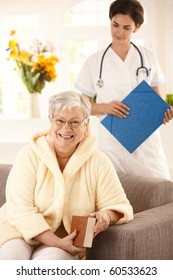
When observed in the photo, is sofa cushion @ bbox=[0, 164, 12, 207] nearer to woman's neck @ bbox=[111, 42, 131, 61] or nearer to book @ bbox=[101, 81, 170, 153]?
book @ bbox=[101, 81, 170, 153]

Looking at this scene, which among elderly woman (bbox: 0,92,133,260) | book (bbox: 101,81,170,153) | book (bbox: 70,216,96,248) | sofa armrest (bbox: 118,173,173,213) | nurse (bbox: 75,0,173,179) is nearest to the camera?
book (bbox: 70,216,96,248)

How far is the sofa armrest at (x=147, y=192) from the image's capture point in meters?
Result: 2.56

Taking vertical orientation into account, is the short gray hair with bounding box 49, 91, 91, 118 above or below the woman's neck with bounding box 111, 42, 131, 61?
below

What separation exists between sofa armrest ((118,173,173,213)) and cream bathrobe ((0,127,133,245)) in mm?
312

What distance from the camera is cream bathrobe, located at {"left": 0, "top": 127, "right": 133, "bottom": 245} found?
2.23m

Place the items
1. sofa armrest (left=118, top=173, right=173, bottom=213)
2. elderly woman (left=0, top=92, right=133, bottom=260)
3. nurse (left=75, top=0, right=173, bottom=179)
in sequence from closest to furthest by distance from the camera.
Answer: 1. elderly woman (left=0, top=92, right=133, bottom=260)
2. sofa armrest (left=118, top=173, right=173, bottom=213)
3. nurse (left=75, top=0, right=173, bottom=179)

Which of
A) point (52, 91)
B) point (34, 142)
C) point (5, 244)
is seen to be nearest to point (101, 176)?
point (34, 142)

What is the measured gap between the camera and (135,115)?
274 centimetres

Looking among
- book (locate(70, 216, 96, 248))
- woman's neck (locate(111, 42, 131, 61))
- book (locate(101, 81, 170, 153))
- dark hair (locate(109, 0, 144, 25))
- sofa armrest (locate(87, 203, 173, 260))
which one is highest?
dark hair (locate(109, 0, 144, 25))

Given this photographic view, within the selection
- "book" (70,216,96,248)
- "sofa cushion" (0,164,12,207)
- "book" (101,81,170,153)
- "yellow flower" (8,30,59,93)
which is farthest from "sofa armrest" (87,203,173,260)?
"yellow flower" (8,30,59,93)

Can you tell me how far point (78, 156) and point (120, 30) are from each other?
0.67 m

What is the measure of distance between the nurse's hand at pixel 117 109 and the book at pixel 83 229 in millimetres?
708

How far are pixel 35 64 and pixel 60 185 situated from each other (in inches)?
101

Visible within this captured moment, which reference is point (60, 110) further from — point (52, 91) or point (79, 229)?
point (52, 91)
